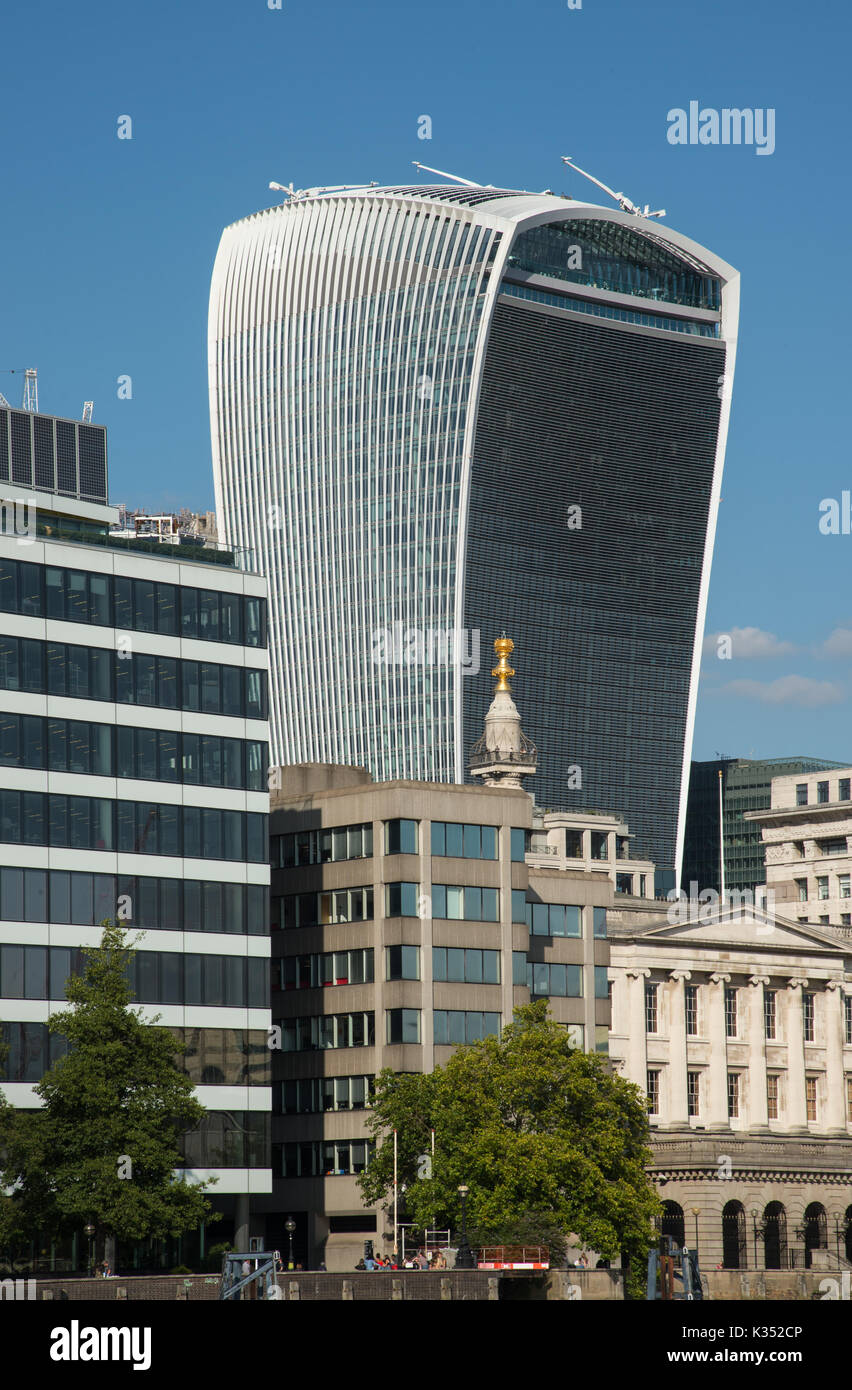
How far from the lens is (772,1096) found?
160 m

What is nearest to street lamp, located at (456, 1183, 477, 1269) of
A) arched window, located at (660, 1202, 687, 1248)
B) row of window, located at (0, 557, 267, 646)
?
row of window, located at (0, 557, 267, 646)

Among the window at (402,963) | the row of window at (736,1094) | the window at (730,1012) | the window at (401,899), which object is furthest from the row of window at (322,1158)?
the window at (730,1012)

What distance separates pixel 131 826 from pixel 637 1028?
53.7m

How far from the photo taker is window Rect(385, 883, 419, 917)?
404 feet

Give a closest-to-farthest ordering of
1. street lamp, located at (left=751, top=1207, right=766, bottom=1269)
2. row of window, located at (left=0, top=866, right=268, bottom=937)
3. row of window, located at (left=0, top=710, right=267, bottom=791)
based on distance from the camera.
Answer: row of window, located at (left=0, top=866, right=268, bottom=937) < row of window, located at (left=0, top=710, right=267, bottom=791) < street lamp, located at (left=751, top=1207, right=766, bottom=1269)

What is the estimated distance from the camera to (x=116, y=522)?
393ft

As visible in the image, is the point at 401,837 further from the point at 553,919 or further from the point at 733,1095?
the point at 733,1095

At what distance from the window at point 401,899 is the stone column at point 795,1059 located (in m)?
47.7

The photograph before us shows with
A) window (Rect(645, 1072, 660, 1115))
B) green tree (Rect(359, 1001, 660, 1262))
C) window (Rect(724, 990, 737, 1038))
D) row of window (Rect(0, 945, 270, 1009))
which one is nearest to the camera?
row of window (Rect(0, 945, 270, 1009))

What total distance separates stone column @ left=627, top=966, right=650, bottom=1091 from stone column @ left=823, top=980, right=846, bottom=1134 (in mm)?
17754

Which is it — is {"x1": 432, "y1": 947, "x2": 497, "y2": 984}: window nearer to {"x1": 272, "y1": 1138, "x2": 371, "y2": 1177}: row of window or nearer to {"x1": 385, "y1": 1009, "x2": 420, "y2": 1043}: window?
{"x1": 385, "y1": 1009, "x2": 420, "y2": 1043}: window

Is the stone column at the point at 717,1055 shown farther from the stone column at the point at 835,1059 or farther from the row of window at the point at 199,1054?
the row of window at the point at 199,1054

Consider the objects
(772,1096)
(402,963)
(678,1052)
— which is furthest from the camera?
(772,1096)

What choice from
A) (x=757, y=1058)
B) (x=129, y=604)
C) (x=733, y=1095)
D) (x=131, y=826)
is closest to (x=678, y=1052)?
(x=733, y=1095)
